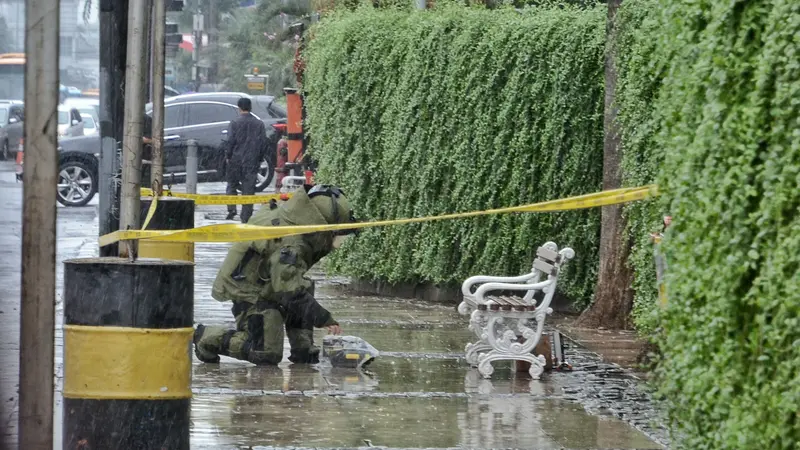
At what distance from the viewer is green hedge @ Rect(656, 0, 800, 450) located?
4500 mm

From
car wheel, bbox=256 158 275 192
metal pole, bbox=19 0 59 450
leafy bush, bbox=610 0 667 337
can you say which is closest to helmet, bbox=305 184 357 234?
leafy bush, bbox=610 0 667 337

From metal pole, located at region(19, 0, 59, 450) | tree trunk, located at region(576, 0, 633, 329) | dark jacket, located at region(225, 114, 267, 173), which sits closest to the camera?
metal pole, located at region(19, 0, 59, 450)

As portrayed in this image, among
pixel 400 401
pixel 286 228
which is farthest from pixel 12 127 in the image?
pixel 400 401

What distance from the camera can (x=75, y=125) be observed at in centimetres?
2856

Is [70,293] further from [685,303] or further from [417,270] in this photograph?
[417,270]

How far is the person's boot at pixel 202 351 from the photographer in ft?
31.7

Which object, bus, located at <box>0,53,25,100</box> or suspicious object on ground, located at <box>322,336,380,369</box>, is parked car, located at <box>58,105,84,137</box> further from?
bus, located at <box>0,53,25,100</box>

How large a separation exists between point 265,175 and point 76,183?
4.24 meters

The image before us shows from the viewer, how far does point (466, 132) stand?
12.8 metres

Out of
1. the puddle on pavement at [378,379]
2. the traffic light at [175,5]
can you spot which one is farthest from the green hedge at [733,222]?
the traffic light at [175,5]

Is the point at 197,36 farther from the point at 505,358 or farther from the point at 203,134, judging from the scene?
the point at 505,358

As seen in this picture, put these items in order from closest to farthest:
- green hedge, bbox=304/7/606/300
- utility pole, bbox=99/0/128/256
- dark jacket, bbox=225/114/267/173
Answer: utility pole, bbox=99/0/128/256 < green hedge, bbox=304/7/606/300 < dark jacket, bbox=225/114/267/173

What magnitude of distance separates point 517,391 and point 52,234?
12.9ft

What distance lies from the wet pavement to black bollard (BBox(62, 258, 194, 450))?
429 millimetres
